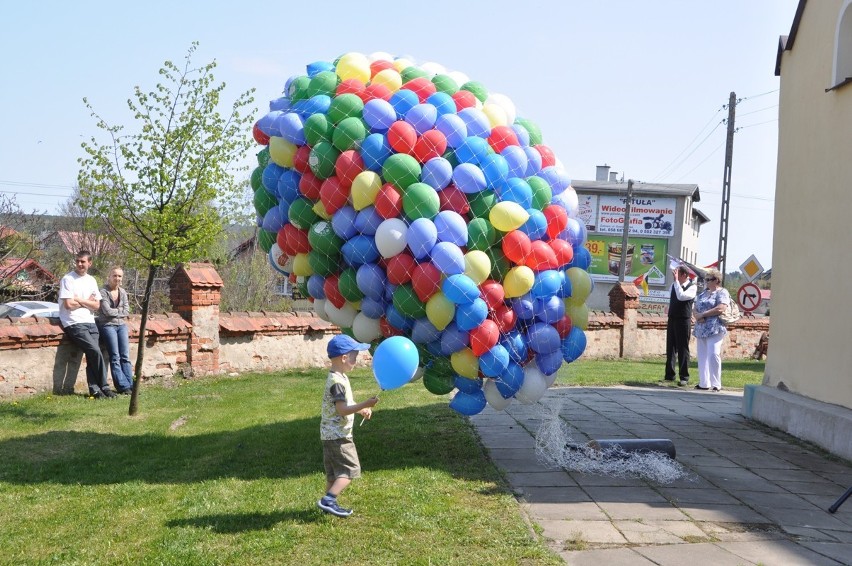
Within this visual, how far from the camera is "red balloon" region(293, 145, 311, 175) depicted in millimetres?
6551

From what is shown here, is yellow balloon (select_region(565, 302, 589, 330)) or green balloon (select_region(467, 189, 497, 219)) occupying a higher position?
green balloon (select_region(467, 189, 497, 219))

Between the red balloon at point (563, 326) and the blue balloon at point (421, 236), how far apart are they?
55.2 inches

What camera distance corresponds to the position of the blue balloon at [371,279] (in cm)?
634

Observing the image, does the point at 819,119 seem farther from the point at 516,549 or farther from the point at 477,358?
the point at 516,549

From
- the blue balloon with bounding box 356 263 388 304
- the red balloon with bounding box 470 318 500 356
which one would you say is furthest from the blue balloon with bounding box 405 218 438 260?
the red balloon with bounding box 470 318 500 356

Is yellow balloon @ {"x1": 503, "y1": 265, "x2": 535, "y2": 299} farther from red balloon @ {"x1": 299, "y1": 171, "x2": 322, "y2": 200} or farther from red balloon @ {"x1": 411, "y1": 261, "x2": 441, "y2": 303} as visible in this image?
red balloon @ {"x1": 299, "y1": 171, "x2": 322, "y2": 200}

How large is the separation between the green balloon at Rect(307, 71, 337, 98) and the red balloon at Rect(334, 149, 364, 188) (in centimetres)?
73

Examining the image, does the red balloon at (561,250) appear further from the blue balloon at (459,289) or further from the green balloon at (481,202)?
the blue balloon at (459,289)

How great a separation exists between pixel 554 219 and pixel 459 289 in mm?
1168

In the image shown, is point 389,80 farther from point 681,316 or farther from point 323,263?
point 681,316

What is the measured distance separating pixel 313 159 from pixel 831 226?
600cm

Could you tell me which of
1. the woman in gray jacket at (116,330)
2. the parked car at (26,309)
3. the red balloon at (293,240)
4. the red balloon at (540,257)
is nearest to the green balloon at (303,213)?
the red balloon at (293,240)

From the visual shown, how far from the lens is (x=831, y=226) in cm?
895

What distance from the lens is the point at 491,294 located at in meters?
6.35
